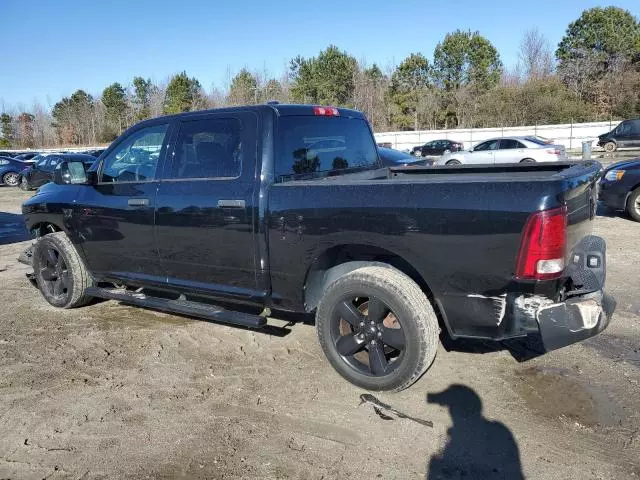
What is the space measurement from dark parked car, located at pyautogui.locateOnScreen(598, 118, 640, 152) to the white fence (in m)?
5.36

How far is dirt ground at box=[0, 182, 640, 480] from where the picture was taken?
2969 mm

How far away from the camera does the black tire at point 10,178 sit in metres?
25.9

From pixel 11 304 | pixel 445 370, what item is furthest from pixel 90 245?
pixel 445 370

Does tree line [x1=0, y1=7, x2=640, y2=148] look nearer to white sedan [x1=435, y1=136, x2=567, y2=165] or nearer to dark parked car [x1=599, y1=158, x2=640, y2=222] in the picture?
white sedan [x1=435, y1=136, x2=567, y2=165]

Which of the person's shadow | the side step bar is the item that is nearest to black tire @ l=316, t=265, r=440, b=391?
the person's shadow

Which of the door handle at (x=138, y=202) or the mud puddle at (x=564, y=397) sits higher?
the door handle at (x=138, y=202)

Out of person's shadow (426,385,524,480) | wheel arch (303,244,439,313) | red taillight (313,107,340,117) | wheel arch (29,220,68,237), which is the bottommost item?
person's shadow (426,385,524,480)

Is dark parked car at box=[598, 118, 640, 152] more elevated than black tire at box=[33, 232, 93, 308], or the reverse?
dark parked car at box=[598, 118, 640, 152]

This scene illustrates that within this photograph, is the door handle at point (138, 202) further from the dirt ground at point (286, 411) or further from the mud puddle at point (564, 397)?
the mud puddle at point (564, 397)

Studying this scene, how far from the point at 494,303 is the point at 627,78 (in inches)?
2003

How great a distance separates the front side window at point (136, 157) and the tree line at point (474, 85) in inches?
1862

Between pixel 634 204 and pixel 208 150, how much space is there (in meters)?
8.06

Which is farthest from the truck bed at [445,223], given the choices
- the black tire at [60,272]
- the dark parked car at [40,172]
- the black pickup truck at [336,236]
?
the dark parked car at [40,172]

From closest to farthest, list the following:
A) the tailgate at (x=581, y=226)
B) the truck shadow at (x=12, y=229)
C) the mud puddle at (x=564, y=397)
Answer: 1. the tailgate at (x=581, y=226)
2. the mud puddle at (x=564, y=397)
3. the truck shadow at (x=12, y=229)
